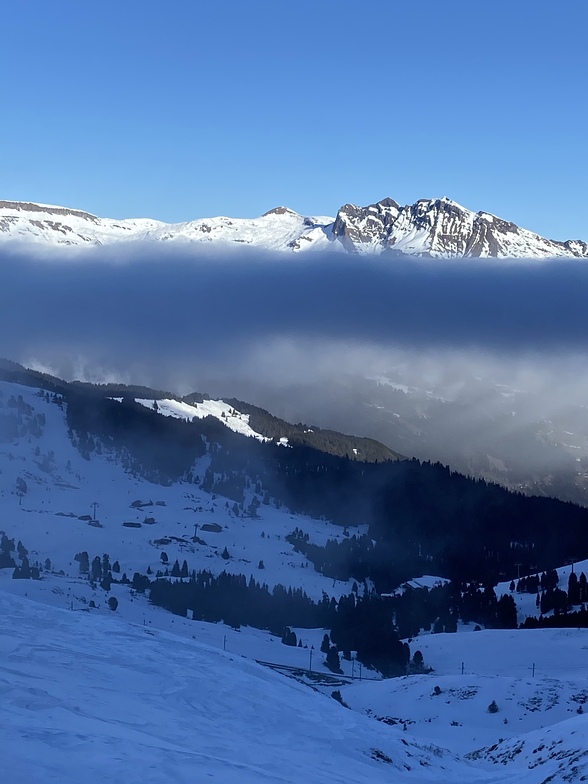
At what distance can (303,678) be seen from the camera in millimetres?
94875

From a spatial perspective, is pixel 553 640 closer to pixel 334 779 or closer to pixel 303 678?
pixel 303 678

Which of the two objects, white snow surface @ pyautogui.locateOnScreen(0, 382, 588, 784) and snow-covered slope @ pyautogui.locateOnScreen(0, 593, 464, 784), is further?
white snow surface @ pyautogui.locateOnScreen(0, 382, 588, 784)

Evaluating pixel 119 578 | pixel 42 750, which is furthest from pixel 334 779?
pixel 119 578

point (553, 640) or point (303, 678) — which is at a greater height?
point (553, 640)

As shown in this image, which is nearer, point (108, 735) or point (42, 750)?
point (42, 750)

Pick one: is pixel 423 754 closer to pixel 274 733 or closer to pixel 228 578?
pixel 274 733

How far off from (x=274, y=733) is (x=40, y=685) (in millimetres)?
9379

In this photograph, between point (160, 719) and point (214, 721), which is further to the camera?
point (214, 721)

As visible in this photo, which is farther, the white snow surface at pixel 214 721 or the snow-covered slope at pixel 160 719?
the white snow surface at pixel 214 721

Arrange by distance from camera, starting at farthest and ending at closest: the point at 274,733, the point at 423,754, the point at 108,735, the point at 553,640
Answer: the point at 553,640 → the point at 423,754 → the point at 274,733 → the point at 108,735

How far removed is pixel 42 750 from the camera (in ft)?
80.1

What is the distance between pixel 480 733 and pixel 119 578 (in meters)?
119

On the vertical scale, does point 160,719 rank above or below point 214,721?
above

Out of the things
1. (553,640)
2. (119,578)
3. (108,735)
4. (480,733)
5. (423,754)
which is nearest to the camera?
(108,735)
